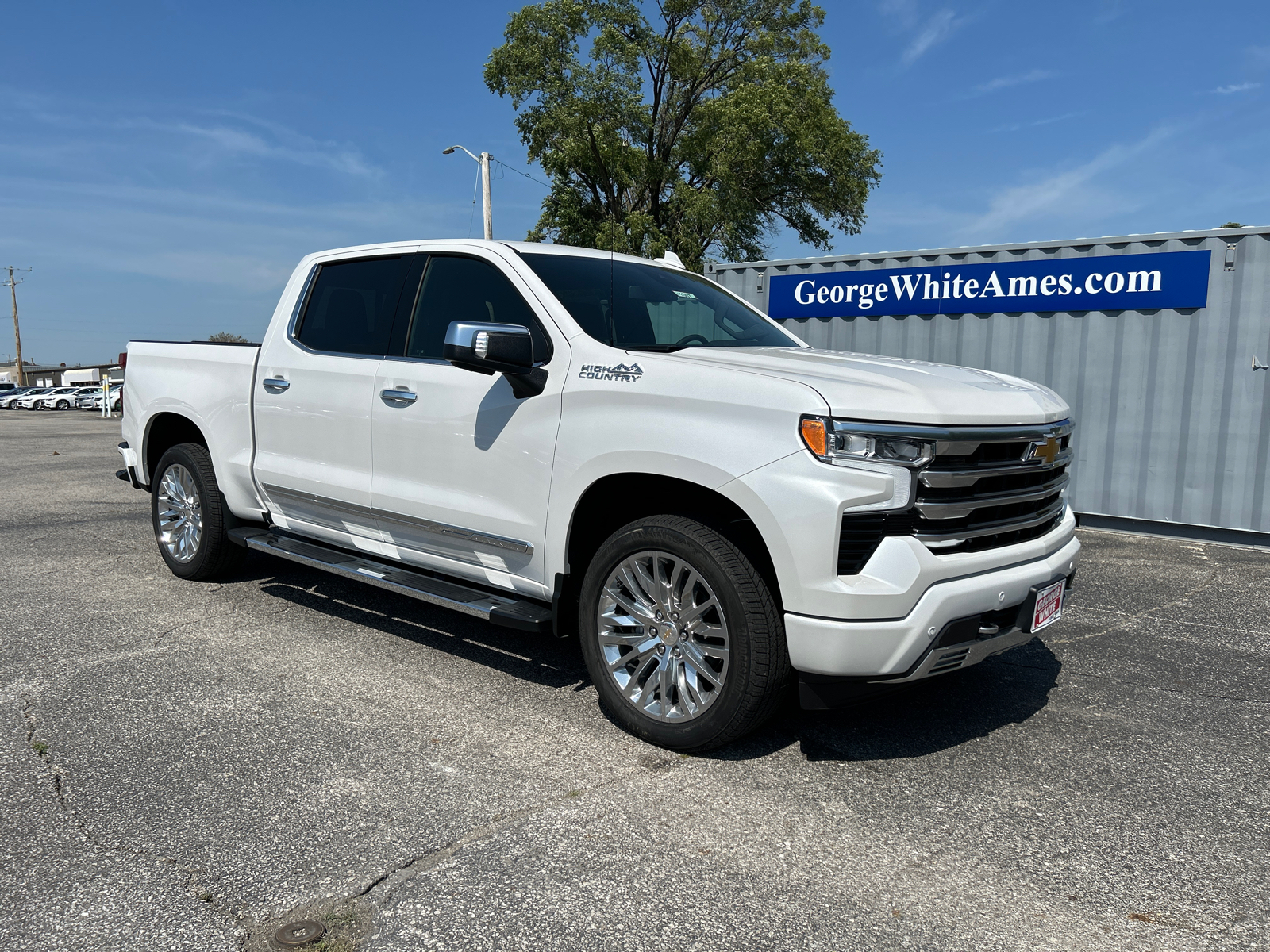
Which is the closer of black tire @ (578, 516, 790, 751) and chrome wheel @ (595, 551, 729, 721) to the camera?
black tire @ (578, 516, 790, 751)

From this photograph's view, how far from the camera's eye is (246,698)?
13.3 feet

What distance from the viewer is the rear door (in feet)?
15.3

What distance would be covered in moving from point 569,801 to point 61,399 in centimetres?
6062

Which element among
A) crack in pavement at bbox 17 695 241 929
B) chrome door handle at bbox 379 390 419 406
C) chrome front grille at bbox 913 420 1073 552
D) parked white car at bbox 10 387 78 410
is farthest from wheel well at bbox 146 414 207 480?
parked white car at bbox 10 387 78 410

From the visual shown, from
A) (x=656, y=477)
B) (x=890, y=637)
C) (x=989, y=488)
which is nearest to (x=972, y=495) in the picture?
(x=989, y=488)

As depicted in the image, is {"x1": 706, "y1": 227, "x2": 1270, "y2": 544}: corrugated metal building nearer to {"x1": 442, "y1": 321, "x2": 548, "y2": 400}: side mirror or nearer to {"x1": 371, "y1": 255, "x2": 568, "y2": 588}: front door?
{"x1": 371, "y1": 255, "x2": 568, "y2": 588}: front door

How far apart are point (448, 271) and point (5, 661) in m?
2.82

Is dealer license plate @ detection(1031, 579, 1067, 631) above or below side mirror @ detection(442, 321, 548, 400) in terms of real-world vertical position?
below

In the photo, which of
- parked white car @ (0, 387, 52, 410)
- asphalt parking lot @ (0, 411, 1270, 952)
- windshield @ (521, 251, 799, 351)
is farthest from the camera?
parked white car @ (0, 387, 52, 410)

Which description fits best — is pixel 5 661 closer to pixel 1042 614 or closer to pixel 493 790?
pixel 493 790

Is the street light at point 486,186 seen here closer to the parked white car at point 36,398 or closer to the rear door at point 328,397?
the rear door at point 328,397

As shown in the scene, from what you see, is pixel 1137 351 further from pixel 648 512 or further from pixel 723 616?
pixel 723 616

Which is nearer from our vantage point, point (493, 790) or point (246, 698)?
point (493, 790)

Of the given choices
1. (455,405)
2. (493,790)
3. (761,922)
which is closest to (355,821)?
(493,790)
